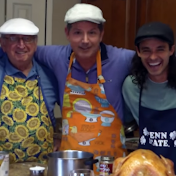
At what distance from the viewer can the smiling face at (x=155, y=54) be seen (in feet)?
4.36

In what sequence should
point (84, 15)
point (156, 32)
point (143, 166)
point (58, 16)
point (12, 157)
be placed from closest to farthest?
point (143, 166) → point (156, 32) → point (84, 15) → point (12, 157) → point (58, 16)

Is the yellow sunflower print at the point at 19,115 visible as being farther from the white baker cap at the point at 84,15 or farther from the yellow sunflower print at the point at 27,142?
the white baker cap at the point at 84,15

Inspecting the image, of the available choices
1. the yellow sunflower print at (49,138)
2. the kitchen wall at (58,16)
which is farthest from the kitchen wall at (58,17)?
the yellow sunflower print at (49,138)

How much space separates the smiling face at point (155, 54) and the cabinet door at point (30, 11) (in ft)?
5.48

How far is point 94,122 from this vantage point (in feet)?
5.27

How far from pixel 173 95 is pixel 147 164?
51 centimetres

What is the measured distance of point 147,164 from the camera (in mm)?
941

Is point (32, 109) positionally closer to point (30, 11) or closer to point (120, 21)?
point (120, 21)

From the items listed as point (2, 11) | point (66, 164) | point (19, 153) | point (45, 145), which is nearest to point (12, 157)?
point (19, 153)

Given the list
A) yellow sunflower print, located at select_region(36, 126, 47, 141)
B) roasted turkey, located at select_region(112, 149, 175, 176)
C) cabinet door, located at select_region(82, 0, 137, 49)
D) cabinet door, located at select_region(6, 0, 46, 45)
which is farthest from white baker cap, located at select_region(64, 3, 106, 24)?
cabinet door, located at select_region(6, 0, 46, 45)

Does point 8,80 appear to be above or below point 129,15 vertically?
below

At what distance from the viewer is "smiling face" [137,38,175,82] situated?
1329mm

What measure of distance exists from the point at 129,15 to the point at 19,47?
3.43 feet

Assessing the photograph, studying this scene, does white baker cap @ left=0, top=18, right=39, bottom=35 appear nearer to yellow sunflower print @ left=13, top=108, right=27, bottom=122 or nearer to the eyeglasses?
the eyeglasses
